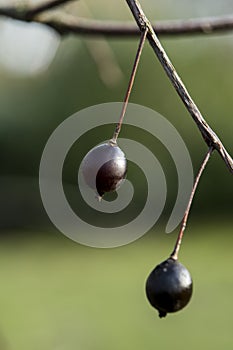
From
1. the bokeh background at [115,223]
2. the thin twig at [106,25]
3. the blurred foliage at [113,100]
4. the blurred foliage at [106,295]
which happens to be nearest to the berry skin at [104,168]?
the thin twig at [106,25]

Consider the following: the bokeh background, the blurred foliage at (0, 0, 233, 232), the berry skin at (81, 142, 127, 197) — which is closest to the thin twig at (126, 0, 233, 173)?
the berry skin at (81, 142, 127, 197)

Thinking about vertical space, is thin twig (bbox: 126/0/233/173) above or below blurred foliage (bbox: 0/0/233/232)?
below

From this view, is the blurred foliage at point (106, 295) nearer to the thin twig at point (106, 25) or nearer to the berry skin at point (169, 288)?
the thin twig at point (106, 25)

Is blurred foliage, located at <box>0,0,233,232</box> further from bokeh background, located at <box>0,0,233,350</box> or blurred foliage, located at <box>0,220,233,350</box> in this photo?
blurred foliage, located at <box>0,220,233,350</box>

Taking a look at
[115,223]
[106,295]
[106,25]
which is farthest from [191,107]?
[115,223]

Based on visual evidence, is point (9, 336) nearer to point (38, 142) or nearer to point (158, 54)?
point (158, 54)

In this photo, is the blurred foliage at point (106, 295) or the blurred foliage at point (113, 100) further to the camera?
the blurred foliage at point (113, 100)
